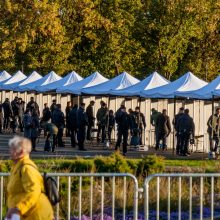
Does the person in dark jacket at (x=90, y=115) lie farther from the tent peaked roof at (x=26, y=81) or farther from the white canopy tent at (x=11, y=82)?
the white canopy tent at (x=11, y=82)

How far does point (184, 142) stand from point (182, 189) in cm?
2168

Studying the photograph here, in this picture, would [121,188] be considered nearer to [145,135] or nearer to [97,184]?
[97,184]

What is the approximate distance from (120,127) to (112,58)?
23.8m

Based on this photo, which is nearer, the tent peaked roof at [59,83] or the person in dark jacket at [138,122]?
the person in dark jacket at [138,122]

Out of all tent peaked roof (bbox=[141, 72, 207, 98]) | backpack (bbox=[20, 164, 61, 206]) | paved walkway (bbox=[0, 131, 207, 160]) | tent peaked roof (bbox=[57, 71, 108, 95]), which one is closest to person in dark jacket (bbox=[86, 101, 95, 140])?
paved walkway (bbox=[0, 131, 207, 160])

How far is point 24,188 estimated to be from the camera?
10.0m

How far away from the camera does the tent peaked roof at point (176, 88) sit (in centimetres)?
3481

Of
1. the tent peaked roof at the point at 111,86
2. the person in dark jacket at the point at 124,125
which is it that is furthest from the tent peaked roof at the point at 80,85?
the person in dark jacket at the point at 124,125

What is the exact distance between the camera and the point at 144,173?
780 inches

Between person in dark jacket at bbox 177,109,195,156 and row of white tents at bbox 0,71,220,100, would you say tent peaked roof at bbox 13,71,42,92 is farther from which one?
person in dark jacket at bbox 177,109,195,156

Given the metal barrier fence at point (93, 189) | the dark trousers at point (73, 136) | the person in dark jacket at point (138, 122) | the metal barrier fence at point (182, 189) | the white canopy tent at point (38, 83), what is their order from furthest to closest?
the white canopy tent at point (38, 83), the dark trousers at point (73, 136), the person in dark jacket at point (138, 122), the metal barrier fence at point (182, 189), the metal barrier fence at point (93, 189)

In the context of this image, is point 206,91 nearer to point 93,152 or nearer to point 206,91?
point 206,91

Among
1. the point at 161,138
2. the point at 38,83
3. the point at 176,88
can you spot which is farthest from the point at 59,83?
the point at 176,88

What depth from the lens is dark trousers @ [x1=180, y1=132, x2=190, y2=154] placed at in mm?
34581
